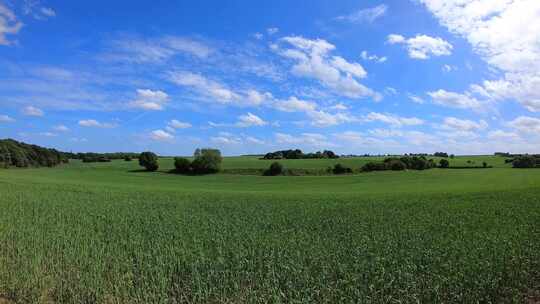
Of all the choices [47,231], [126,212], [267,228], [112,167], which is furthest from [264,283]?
[112,167]

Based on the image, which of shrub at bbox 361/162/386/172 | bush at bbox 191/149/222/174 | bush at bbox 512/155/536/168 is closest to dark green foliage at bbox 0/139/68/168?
bush at bbox 191/149/222/174

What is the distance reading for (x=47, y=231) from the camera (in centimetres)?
1400

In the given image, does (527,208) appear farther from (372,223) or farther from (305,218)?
(305,218)

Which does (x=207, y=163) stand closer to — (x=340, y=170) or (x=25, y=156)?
(x=340, y=170)

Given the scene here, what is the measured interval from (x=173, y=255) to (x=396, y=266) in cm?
643

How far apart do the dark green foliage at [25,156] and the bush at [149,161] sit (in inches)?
1267

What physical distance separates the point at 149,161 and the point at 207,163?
17357 mm

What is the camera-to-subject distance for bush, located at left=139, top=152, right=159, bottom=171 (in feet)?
292

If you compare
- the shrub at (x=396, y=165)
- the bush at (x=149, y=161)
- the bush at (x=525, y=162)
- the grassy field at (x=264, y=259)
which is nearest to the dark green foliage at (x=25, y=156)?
the bush at (x=149, y=161)

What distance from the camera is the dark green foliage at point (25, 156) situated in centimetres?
9281

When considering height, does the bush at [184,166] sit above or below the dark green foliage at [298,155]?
below

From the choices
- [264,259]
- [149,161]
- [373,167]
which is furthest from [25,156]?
[264,259]

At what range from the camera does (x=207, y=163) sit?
81.2 metres

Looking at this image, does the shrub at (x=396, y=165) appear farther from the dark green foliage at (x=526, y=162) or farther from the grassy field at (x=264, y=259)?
the grassy field at (x=264, y=259)
